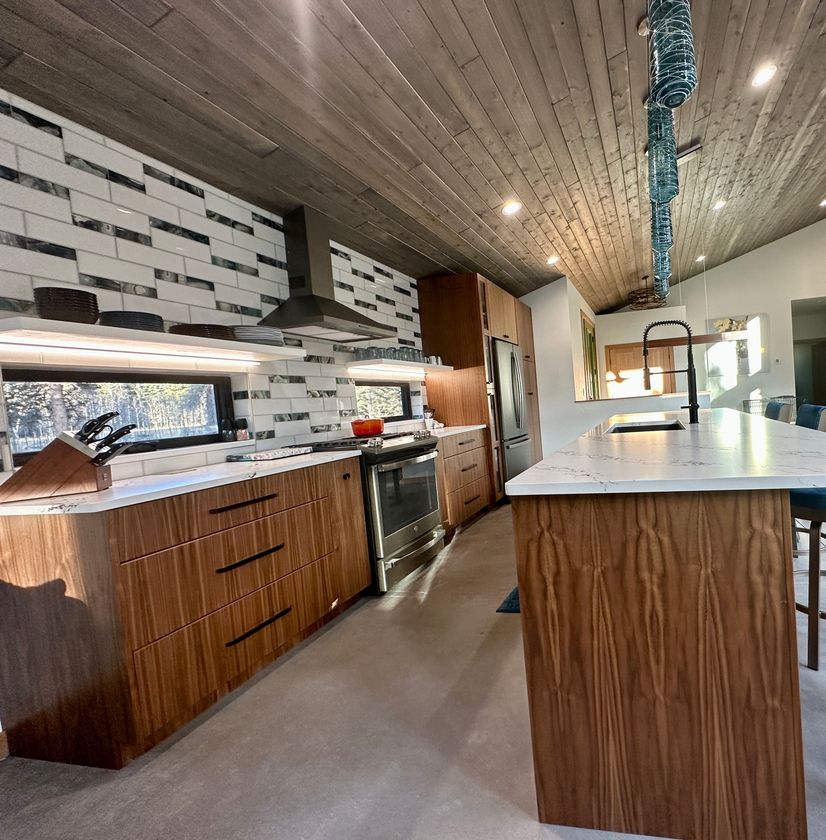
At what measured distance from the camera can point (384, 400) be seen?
4.57 metres

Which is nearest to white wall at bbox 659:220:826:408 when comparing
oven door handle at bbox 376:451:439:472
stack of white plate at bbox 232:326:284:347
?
oven door handle at bbox 376:451:439:472

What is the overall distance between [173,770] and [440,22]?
9.31 feet

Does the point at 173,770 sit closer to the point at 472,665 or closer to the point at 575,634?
the point at 472,665

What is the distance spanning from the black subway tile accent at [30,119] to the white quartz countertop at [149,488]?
1.46 meters

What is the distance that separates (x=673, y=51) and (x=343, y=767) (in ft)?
7.28

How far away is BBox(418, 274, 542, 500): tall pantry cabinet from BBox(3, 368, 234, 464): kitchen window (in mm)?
2595

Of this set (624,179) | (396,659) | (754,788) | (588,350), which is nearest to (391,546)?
(396,659)

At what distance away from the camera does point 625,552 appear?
1.16 meters

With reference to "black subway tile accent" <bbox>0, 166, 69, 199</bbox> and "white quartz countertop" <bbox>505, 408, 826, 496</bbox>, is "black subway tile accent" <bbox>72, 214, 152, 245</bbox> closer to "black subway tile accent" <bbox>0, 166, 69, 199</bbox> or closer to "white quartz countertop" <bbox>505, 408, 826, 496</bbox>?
"black subway tile accent" <bbox>0, 166, 69, 199</bbox>

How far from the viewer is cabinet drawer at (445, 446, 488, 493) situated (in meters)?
4.14

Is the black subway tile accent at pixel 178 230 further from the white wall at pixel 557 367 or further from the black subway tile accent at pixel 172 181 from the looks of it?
the white wall at pixel 557 367

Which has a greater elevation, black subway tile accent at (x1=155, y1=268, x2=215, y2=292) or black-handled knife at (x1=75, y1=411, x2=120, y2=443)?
black subway tile accent at (x1=155, y1=268, x2=215, y2=292)

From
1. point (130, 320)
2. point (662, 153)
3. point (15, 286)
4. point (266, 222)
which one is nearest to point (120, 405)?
point (130, 320)

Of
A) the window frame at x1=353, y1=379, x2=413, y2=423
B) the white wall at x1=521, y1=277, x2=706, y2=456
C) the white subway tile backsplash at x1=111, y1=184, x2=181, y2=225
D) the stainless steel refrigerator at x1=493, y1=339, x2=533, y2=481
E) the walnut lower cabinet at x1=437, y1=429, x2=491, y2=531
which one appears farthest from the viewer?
the white wall at x1=521, y1=277, x2=706, y2=456
